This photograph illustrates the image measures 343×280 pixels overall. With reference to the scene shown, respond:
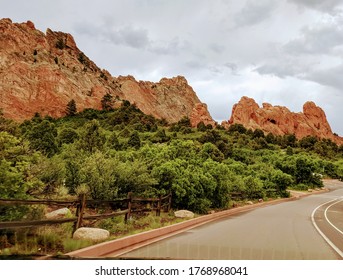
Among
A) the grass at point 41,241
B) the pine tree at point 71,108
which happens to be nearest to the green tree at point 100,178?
the grass at point 41,241

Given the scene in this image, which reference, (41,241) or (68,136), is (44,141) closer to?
(68,136)

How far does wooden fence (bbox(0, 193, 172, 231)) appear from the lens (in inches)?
294

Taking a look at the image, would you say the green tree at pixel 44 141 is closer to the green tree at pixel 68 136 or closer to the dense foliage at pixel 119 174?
the dense foliage at pixel 119 174

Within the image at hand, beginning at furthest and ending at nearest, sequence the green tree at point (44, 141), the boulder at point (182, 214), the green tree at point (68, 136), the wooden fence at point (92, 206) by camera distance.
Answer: the green tree at point (68, 136) < the green tree at point (44, 141) < the boulder at point (182, 214) < the wooden fence at point (92, 206)

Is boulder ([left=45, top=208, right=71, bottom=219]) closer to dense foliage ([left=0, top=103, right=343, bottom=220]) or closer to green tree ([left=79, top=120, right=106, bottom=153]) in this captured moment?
dense foliage ([left=0, top=103, right=343, bottom=220])

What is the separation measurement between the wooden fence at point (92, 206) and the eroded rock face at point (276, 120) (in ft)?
460

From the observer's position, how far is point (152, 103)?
7559 inches

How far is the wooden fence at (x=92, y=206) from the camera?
7.48 meters

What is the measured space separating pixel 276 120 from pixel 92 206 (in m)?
155

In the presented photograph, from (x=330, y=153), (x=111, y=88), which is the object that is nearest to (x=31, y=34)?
(x=111, y=88)

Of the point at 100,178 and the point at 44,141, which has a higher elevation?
the point at 44,141

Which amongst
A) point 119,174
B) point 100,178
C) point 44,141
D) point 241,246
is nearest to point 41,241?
point 241,246

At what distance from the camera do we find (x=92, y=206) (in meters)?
14.5

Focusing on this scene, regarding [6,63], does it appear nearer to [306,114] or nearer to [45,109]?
[45,109]
